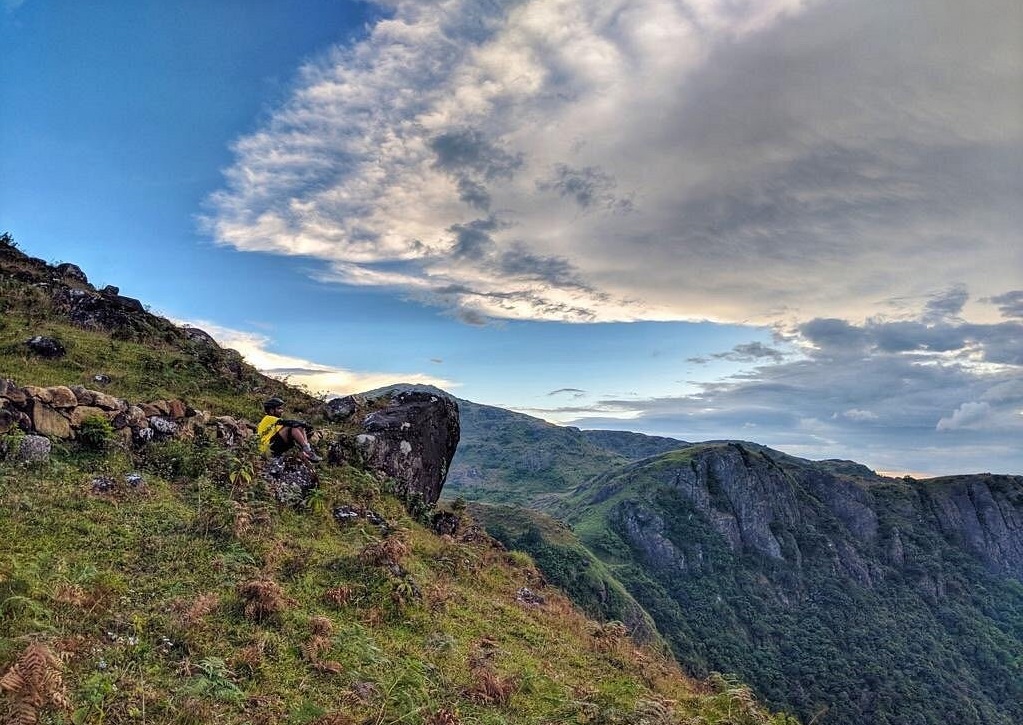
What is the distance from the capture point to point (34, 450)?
12688 millimetres

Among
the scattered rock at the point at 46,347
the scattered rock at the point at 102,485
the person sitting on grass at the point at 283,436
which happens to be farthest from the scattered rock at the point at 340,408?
the scattered rock at the point at 102,485

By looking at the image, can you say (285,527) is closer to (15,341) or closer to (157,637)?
(157,637)

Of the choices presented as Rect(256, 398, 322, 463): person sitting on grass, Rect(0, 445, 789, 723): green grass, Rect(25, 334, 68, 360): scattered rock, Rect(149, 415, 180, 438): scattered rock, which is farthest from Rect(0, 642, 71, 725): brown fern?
Rect(25, 334, 68, 360): scattered rock

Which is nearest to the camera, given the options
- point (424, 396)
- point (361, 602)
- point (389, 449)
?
point (361, 602)

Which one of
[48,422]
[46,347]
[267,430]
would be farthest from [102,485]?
[46,347]

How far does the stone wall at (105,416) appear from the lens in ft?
43.1

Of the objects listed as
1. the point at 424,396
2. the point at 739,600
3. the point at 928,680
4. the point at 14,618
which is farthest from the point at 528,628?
the point at 739,600

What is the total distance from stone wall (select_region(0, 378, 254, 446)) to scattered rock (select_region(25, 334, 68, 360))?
19.3ft

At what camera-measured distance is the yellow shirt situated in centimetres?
1744

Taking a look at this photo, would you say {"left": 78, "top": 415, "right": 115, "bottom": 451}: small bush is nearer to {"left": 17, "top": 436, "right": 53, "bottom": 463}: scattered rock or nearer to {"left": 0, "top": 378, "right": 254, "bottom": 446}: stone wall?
{"left": 0, "top": 378, "right": 254, "bottom": 446}: stone wall

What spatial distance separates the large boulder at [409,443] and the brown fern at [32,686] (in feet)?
42.1

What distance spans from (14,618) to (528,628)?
10.4m

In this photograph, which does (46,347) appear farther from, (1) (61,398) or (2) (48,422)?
(2) (48,422)

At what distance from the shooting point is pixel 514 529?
488 feet
